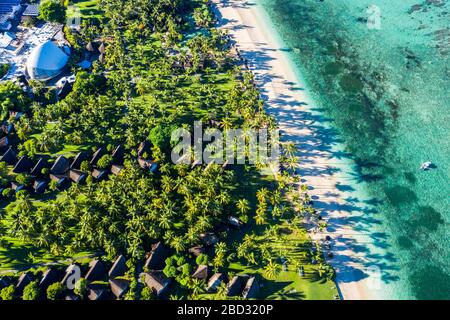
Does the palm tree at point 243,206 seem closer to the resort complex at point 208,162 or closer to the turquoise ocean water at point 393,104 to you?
the resort complex at point 208,162

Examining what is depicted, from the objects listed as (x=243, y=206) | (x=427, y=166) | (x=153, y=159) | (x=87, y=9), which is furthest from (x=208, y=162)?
(x=87, y=9)

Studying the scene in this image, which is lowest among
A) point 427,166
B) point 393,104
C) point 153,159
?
point 427,166

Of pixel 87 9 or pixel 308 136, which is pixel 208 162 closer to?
pixel 308 136

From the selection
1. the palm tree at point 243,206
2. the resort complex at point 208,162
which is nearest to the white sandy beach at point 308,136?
the resort complex at point 208,162

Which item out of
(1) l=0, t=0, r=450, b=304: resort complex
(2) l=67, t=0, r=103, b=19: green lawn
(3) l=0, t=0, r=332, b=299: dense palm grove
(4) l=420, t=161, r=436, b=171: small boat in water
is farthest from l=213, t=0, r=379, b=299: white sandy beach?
(2) l=67, t=0, r=103, b=19: green lawn

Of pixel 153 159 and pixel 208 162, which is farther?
pixel 153 159

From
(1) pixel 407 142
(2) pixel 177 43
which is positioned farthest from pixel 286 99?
(2) pixel 177 43
